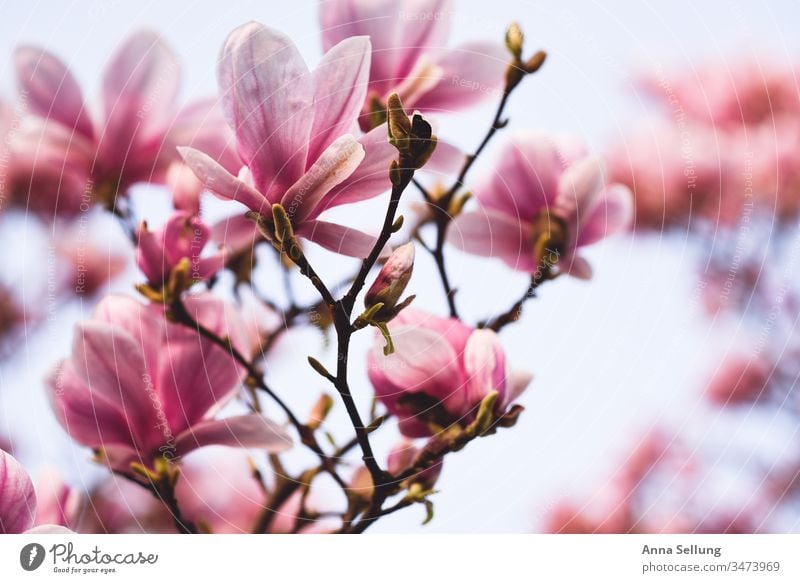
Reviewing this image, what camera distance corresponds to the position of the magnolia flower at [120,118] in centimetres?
37

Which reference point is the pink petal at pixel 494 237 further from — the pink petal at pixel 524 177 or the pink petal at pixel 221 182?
the pink petal at pixel 221 182

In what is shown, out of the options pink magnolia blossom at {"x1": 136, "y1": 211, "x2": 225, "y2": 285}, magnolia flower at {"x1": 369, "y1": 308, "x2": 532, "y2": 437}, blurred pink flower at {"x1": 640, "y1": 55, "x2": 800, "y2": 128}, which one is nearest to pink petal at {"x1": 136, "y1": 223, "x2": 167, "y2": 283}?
pink magnolia blossom at {"x1": 136, "y1": 211, "x2": 225, "y2": 285}

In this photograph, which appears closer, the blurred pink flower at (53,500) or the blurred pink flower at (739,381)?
the blurred pink flower at (53,500)

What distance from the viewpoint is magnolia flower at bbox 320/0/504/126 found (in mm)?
354

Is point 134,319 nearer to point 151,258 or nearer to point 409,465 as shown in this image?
point 151,258

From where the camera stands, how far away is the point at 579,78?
45 centimetres

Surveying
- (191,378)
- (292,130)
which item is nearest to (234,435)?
(191,378)

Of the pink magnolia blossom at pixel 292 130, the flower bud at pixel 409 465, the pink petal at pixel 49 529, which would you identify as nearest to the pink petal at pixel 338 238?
the pink magnolia blossom at pixel 292 130

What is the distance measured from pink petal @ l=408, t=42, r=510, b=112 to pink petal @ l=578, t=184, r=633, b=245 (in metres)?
0.08

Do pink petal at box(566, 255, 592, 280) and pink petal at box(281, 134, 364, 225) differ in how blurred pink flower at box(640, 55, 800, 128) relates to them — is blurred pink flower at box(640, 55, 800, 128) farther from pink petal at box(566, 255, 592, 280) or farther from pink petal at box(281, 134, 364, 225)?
pink petal at box(281, 134, 364, 225)

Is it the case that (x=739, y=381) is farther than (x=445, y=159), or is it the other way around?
(x=739, y=381)

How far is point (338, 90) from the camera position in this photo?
0.30 meters

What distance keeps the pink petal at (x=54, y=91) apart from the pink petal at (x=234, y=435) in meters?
0.16

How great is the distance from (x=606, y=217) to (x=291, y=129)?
171 millimetres
